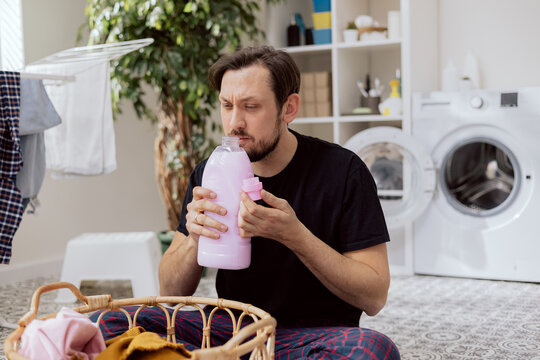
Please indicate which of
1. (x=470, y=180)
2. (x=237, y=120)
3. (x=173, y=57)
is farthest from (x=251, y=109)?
(x=470, y=180)

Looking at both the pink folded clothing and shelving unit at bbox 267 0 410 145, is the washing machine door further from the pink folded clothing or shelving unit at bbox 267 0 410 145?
the pink folded clothing

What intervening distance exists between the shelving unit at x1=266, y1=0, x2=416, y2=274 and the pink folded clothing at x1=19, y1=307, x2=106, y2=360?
97.2 inches

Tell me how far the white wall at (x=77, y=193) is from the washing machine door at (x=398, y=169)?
133 centimetres

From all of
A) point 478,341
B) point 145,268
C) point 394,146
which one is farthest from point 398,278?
point 145,268

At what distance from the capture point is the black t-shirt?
4.37ft

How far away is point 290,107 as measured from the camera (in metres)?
1.41

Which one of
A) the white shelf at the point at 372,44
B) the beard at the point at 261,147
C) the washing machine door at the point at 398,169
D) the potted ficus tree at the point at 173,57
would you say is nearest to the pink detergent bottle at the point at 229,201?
the beard at the point at 261,147

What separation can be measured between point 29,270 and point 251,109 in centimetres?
234

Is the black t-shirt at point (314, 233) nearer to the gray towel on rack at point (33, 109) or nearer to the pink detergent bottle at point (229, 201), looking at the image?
the pink detergent bottle at point (229, 201)

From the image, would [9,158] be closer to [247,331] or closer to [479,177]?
[247,331]

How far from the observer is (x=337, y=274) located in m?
1.21

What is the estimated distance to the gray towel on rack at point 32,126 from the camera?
2169mm

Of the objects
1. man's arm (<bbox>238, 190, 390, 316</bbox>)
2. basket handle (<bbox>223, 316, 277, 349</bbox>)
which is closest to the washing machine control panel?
man's arm (<bbox>238, 190, 390, 316</bbox>)

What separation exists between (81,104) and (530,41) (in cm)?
242
